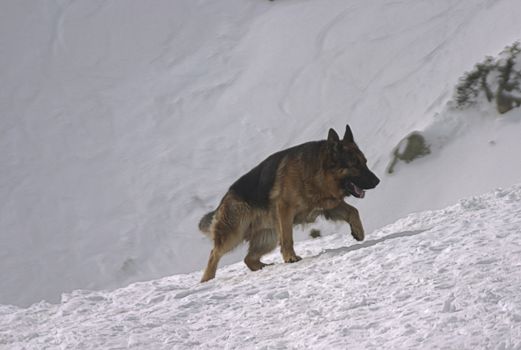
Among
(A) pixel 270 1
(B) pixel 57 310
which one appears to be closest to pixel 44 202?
(A) pixel 270 1

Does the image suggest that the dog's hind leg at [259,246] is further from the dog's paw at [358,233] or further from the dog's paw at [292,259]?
the dog's paw at [358,233]

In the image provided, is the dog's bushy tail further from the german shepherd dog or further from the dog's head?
the dog's head

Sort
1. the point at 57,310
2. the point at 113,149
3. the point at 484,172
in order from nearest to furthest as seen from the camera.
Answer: the point at 57,310
the point at 484,172
the point at 113,149

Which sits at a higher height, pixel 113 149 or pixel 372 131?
pixel 113 149

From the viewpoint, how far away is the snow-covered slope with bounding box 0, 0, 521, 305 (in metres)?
17.0

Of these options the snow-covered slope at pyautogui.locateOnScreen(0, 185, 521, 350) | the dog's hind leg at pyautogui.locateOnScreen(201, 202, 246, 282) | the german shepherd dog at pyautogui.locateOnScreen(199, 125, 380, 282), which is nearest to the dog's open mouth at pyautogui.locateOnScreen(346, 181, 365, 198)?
the german shepherd dog at pyautogui.locateOnScreen(199, 125, 380, 282)

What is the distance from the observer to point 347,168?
9984 millimetres

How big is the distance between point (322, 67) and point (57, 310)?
13.7m

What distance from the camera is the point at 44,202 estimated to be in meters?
19.6

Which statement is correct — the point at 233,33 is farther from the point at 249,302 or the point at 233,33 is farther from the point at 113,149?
the point at 249,302

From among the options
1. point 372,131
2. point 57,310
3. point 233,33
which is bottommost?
point 57,310

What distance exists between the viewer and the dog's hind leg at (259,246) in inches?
420

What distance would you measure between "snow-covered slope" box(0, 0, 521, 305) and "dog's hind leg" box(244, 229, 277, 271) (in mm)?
4769

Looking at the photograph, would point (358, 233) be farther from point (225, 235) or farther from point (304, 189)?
point (225, 235)
